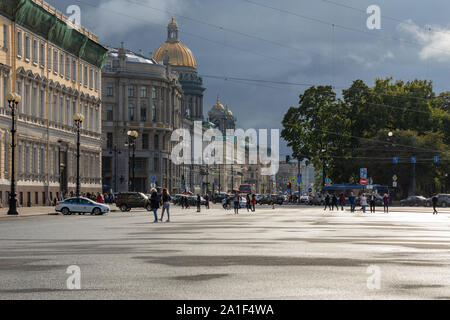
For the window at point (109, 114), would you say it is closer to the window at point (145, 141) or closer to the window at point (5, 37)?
the window at point (145, 141)

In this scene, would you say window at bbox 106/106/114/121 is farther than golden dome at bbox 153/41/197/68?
No

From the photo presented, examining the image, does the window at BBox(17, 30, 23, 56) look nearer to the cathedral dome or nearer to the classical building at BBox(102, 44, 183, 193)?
the classical building at BBox(102, 44, 183, 193)

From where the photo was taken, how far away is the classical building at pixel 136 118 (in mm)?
129500

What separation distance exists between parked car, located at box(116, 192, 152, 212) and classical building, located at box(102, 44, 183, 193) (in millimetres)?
56270

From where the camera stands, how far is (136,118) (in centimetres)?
13262

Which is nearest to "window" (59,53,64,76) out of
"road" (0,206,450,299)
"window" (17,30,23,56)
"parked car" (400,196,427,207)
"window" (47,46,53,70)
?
"window" (47,46,53,70)

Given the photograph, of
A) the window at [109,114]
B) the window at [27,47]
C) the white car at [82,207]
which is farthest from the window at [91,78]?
the window at [109,114]

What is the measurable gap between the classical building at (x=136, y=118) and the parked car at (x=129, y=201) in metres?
56.3

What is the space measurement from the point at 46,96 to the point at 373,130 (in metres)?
49.0

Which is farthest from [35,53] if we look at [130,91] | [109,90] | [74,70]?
[130,91]

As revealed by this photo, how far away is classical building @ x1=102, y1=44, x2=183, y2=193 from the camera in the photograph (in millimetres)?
129500

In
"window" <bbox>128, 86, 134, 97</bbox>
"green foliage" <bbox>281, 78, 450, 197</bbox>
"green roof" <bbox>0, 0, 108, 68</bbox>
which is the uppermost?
"window" <bbox>128, 86, 134, 97</bbox>

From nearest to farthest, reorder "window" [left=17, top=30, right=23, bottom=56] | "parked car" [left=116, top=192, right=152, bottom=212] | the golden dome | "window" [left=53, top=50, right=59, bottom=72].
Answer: "window" [left=17, top=30, right=23, bottom=56]
"parked car" [left=116, top=192, right=152, bottom=212]
"window" [left=53, top=50, right=59, bottom=72]
the golden dome
